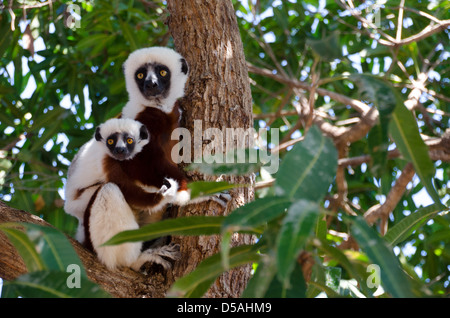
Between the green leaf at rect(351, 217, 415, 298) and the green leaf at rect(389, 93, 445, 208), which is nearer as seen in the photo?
the green leaf at rect(351, 217, 415, 298)

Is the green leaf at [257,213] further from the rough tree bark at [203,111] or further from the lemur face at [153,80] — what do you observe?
the lemur face at [153,80]

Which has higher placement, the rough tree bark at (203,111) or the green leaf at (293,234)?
the rough tree bark at (203,111)

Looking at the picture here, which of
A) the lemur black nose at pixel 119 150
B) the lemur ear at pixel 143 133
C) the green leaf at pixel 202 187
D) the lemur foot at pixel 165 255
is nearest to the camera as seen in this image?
the green leaf at pixel 202 187

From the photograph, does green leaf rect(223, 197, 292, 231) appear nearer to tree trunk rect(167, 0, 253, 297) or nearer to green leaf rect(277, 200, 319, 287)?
green leaf rect(277, 200, 319, 287)

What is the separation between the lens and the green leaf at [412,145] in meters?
2.05

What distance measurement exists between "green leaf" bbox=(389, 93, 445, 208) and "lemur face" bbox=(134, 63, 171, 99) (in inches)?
98.9

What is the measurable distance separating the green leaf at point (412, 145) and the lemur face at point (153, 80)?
2512 millimetres

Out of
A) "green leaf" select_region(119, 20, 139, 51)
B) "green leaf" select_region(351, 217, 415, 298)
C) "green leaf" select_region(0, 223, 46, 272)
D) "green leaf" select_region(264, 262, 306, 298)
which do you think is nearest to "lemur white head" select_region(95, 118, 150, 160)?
"green leaf" select_region(119, 20, 139, 51)

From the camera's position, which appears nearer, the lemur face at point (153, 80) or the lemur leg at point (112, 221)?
the lemur leg at point (112, 221)

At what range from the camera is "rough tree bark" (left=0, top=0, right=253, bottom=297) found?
3.17 meters

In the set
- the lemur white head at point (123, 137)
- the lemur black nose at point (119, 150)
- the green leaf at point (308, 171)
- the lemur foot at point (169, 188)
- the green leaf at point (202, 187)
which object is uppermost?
the lemur white head at point (123, 137)

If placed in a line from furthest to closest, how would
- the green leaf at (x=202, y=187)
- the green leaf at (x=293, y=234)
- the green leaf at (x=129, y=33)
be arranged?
1. the green leaf at (x=129, y=33)
2. the green leaf at (x=202, y=187)
3. the green leaf at (x=293, y=234)

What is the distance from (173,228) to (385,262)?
2.97ft

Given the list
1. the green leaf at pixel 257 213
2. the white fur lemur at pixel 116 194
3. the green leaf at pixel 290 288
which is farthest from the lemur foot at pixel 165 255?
the green leaf at pixel 257 213
